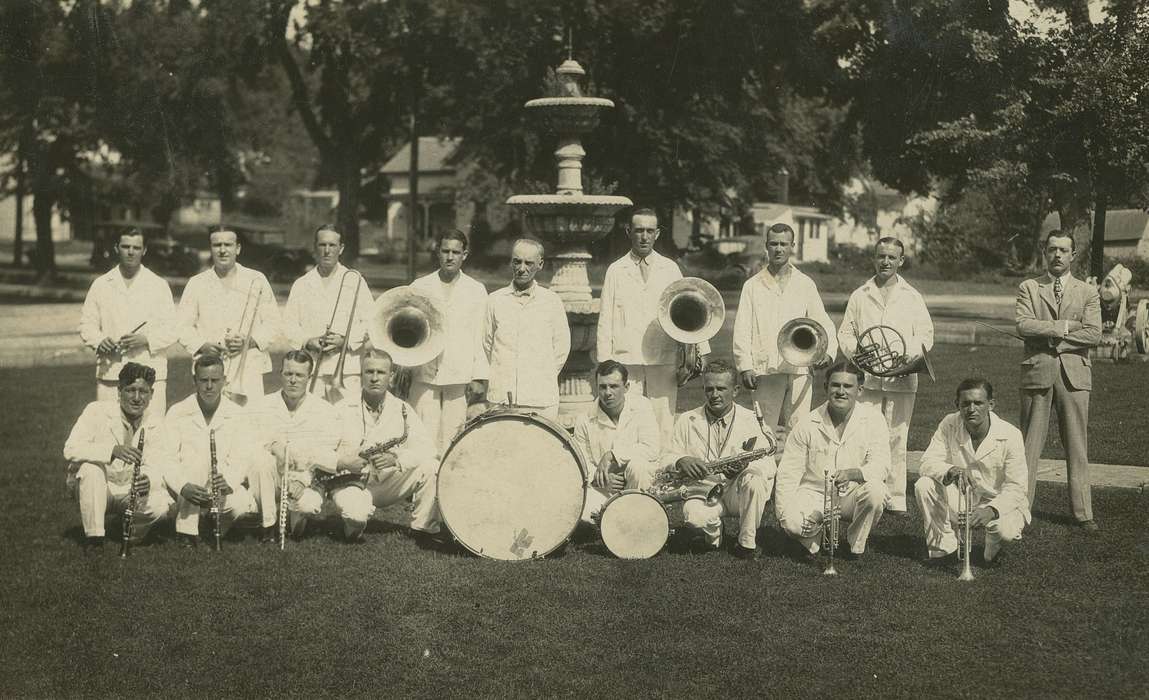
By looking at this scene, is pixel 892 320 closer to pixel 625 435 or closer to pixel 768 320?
pixel 768 320

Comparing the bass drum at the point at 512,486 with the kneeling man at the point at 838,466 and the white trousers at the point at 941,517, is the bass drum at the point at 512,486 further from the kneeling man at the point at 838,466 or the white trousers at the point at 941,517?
the white trousers at the point at 941,517

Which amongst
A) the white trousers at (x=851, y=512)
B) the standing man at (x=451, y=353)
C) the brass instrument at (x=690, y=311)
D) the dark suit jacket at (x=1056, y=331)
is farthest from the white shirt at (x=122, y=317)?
the dark suit jacket at (x=1056, y=331)

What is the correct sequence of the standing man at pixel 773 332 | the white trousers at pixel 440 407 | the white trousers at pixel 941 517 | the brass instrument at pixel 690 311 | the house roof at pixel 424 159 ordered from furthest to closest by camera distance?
the house roof at pixel 424 159, the white trousers at pixel 440 407, the standing man at pixel 773 332, the brass instrument at pixel 690 311, the white trousers at pixel 941 517

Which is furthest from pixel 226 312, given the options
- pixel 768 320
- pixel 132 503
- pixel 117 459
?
pixel 768 320

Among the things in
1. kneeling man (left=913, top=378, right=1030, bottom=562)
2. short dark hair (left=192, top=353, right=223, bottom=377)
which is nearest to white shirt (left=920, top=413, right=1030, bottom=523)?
kneeling man (left=913, top=378, right=1030, bottom=562)

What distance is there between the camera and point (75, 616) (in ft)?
20.1

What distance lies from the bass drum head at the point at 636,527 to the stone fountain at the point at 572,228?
3.15 m

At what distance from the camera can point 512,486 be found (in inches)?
277

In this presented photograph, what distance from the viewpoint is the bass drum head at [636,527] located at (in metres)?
7.14

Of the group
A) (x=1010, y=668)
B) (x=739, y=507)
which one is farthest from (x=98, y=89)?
(x=1010, y=668)

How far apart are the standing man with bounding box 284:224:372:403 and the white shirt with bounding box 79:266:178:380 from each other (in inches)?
38.2

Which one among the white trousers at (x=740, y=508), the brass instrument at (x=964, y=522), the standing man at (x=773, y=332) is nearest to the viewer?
the brass instrument at (x=964, y=522)

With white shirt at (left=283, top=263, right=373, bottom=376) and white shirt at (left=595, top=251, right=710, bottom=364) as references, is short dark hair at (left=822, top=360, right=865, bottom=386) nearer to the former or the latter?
white shirt at (left=595, top=251, right=710, bottom=364)

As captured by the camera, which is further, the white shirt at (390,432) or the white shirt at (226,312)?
the white shirt at (226,312)
